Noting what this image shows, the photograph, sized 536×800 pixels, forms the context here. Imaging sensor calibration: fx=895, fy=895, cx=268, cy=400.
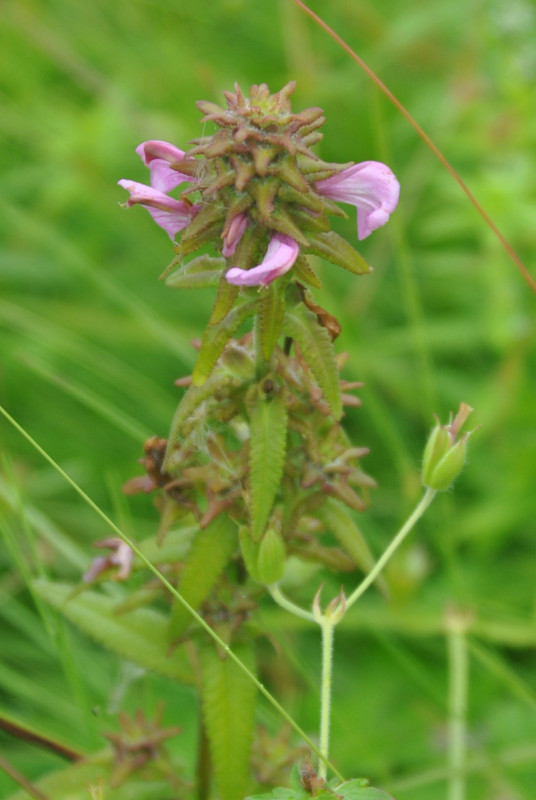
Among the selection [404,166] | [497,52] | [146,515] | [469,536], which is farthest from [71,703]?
[497,52]

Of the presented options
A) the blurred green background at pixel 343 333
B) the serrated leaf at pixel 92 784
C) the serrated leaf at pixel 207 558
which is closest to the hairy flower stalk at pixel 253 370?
the serrated leaf at pixel 207 558

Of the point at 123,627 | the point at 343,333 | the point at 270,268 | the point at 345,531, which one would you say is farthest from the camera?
the point at 343,333

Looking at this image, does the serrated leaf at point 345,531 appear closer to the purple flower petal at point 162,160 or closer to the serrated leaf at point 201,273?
the serrated leaf at point 201,273

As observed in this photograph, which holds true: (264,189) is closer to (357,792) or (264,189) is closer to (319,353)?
(319,353)

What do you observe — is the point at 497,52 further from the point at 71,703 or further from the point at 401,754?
the point at 71,703

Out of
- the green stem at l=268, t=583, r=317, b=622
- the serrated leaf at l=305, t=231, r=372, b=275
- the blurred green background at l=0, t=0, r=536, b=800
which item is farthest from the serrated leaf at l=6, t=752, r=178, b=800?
the serrated leaf at l=305, t=231, r=372, b=275

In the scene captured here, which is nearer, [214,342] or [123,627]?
[214,342]

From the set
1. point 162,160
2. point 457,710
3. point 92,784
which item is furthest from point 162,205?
point 457,710
